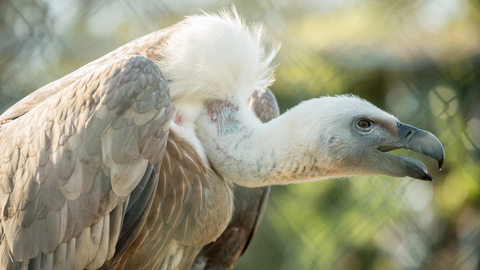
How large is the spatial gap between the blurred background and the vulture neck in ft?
5.76

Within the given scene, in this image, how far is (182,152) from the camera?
61.9 inches

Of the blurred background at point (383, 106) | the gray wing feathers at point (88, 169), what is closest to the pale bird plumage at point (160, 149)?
the gray wing feathers at point (88, 169)

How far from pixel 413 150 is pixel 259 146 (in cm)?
57

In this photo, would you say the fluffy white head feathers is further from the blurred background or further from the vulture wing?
the blurred background

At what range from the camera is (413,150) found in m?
1.58

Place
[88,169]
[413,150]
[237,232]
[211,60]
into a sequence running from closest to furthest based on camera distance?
[88,169], [413,150], [211,60], [237,232]

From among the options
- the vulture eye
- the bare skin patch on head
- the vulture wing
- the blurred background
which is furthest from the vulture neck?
the blurred background

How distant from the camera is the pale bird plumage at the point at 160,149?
1366 mm

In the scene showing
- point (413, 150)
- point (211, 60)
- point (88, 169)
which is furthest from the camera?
point (211, 60)

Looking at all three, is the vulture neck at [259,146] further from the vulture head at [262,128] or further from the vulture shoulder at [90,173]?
the vulture shoulder at [90,173]

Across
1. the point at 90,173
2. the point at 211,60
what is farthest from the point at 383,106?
the point at 90,173

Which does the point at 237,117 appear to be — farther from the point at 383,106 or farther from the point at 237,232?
the point at 383,106

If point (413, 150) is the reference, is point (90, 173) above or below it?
above

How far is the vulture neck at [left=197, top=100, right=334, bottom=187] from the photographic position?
162 centimetres
